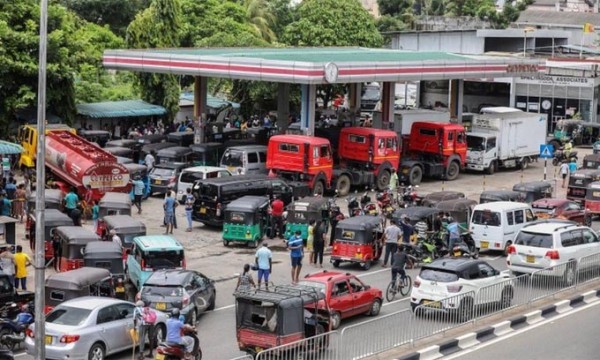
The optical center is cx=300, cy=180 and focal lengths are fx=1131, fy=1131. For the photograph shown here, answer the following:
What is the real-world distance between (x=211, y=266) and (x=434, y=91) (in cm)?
5005

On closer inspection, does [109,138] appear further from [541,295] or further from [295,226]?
[541,295]

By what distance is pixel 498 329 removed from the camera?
24.1 meters

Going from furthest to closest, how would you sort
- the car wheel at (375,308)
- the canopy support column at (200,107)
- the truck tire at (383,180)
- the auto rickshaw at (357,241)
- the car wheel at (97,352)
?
the canopy support column at (200,107) → the truck tire at (383,180) → the auto rickshaw at (357,241) → the car wheel at (375,308) → the car wheel at (97,352)

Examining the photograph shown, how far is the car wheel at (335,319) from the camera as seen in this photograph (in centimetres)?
2358

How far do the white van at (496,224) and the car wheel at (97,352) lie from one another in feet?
49.2

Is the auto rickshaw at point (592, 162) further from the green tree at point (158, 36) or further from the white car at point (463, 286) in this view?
the white car at point (463, 286)

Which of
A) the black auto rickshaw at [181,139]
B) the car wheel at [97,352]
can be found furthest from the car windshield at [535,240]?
the black auto rickshaw at [181,139]

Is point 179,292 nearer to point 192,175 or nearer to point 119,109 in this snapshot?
point 192,175

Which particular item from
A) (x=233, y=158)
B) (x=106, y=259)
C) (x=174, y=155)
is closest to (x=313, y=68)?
(x=233, y=158)

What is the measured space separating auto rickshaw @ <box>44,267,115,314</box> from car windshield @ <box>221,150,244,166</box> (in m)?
19.4

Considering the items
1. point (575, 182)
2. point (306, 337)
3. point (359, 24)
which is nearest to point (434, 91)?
point (359, 24)

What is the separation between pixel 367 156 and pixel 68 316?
82.2 feet

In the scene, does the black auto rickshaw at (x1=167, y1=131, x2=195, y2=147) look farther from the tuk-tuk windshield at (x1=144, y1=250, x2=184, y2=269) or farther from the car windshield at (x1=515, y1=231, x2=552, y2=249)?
the car windshield at (x1=515, y1=231, x2=552, y2=249)

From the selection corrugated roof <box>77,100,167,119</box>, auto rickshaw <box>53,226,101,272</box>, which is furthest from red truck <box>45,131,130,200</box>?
corrugated roof <box>77,100,167,119</box>
